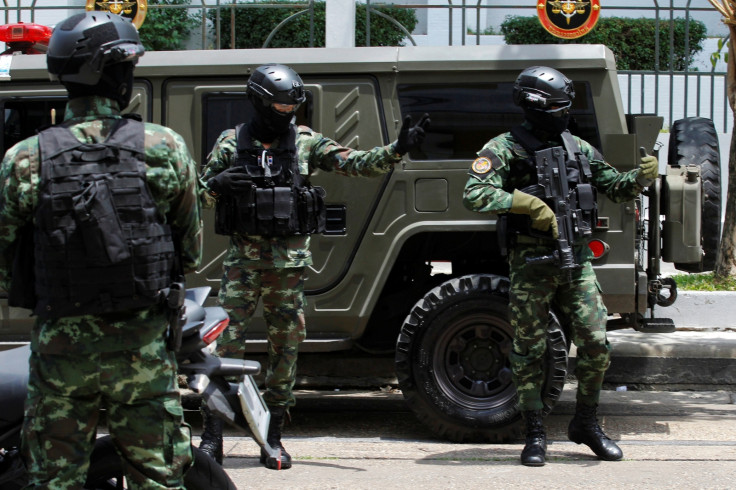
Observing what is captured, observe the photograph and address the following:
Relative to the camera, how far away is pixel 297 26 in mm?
13586

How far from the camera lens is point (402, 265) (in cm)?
574

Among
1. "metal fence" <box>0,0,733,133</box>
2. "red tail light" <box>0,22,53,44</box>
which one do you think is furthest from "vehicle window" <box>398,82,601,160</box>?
"metal fence" <box>0,0,733,133</box>

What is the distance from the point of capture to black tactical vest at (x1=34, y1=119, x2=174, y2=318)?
9.16 ft

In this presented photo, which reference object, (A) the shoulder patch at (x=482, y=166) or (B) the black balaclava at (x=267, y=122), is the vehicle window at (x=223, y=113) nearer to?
(B) the black balaclava at (x=267, y=122)

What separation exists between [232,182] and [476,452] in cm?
183

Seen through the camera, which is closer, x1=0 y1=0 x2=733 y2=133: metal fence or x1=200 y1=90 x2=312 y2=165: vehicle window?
x1=200 y1=90 x2=312 y2=165: vehicle window

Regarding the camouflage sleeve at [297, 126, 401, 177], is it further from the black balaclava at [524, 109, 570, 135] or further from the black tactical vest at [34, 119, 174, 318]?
the black tactical vest at [34, 119, 174, 318]

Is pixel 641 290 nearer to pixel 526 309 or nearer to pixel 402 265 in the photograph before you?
pixel 526 309

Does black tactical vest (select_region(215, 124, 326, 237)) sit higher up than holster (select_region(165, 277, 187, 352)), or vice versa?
black tactical vest (select_region(215, 124, 326, 237))

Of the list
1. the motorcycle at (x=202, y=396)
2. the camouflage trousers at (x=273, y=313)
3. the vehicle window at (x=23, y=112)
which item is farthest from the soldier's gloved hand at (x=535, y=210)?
the vehicle window at (x=23, y=112)

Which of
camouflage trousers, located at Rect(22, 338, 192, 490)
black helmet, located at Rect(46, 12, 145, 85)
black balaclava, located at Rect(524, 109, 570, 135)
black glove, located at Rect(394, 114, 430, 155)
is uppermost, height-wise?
black helmet, located at Rect(46, 12, 145, 85)

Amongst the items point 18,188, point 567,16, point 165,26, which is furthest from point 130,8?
point 18,188

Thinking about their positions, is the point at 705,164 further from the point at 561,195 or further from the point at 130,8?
the point at 130,8

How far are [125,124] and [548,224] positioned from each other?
2.33 m
